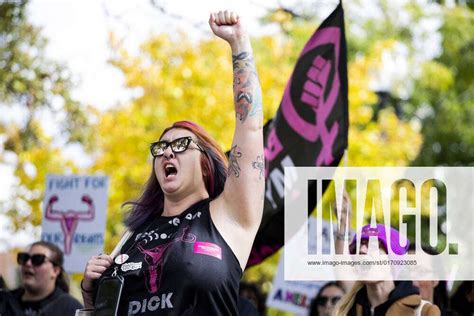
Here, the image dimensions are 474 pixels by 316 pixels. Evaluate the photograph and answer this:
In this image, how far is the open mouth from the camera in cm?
374

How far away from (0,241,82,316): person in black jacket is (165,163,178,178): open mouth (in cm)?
280

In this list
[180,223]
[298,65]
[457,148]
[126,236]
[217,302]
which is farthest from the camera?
[457,148]

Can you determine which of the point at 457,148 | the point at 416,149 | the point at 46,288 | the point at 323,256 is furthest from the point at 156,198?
the point at 457,148

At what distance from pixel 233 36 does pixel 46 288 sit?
3679 millimetres

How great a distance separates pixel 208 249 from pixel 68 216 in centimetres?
531

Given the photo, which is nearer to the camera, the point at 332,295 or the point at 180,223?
the point at 180,223

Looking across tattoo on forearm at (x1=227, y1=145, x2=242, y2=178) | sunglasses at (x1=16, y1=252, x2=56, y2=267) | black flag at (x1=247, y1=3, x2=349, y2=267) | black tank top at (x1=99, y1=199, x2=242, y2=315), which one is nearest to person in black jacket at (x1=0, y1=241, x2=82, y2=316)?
sunglasses at (x1=16, y1=252, x2=56, y2=267)

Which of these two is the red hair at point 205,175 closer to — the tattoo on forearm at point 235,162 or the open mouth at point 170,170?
the open mouth at point 170,170

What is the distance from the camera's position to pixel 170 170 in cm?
377

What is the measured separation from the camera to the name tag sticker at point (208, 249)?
11.0 feet

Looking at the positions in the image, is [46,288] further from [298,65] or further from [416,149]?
[416,149]

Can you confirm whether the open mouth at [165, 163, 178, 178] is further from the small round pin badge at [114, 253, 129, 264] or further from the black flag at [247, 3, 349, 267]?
the black flag at [247, 3, 349, 267]

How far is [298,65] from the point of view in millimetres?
7410

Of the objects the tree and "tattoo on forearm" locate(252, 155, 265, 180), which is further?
the tree
